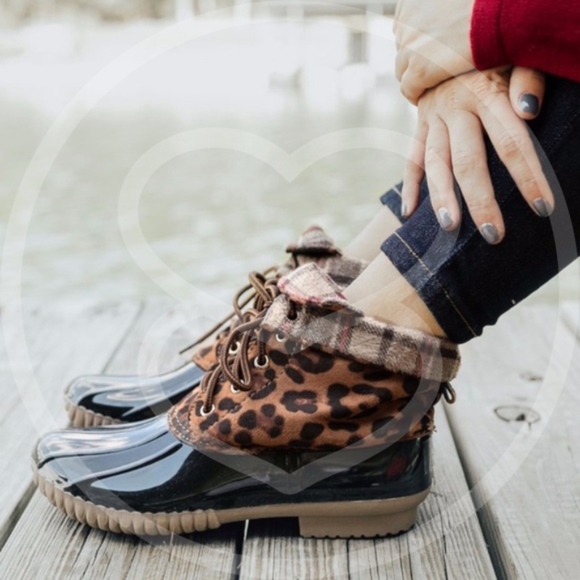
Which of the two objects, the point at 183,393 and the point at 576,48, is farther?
the point at 183,393

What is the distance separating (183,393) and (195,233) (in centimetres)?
207

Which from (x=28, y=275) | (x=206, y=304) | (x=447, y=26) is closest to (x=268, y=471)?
(x=447, y=26)

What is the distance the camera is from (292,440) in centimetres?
75

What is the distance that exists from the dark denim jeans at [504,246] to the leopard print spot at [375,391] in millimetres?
79

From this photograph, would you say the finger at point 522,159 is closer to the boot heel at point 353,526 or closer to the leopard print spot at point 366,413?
the leopard print spot at point 366,413

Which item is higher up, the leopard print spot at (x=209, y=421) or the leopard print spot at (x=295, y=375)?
the leopard print spot at (x=295, y=375)

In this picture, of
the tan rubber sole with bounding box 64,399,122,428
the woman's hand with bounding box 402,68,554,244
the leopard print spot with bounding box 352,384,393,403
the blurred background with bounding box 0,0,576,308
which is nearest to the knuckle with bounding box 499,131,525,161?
the woman's hand with bounding box 402,68,554,244

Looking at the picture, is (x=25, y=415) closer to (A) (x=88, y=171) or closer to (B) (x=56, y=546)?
(B) (x=56, y=546)

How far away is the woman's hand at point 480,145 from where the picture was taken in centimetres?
65

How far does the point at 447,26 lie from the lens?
0.70m

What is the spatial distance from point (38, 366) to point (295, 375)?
2.13 ft

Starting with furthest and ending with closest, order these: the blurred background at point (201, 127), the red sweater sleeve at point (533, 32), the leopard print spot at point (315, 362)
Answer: the blurred background at point (201, 127) → the leopard print spot at point (315, 362) → the red sweater sleeve at point (533, 32)

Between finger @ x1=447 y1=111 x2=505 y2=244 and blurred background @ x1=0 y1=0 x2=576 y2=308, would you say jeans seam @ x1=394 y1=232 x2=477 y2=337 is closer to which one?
finger @ x1=447 y1=111 x2=505 y2=244

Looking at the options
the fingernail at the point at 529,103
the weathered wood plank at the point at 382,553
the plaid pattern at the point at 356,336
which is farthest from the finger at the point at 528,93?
the weathered wood plank at the point at 382,553
